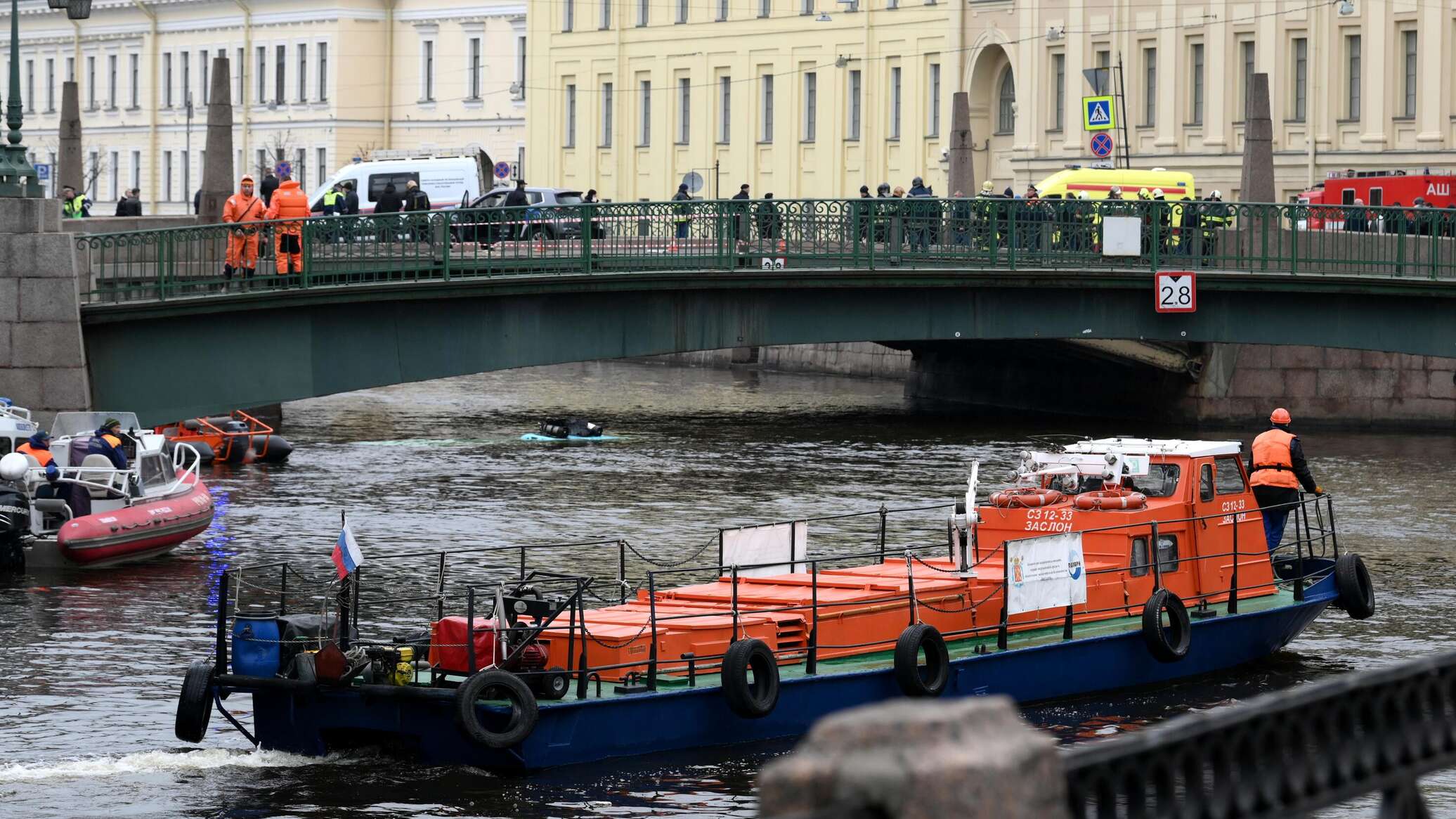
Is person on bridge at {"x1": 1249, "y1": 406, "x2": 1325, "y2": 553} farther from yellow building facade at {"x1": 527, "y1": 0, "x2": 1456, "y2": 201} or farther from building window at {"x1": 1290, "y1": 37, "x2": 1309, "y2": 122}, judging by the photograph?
building window at {"x1": 1290, "y1": 37, "x2": 1309, "y2": 122}

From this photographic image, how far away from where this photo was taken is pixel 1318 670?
22.6 metres

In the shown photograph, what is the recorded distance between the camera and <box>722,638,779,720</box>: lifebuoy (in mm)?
17844

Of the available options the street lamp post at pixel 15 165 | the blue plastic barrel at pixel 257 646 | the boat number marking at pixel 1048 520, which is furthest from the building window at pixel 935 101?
the blue plastic barrel at pixel 257 646

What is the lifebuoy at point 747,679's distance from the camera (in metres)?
17.8

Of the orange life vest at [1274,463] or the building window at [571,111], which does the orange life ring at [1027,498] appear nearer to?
the orange life vest at [1274,463]

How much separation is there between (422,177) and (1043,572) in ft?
138

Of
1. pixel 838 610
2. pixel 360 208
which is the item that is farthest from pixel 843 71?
pixel 838 610

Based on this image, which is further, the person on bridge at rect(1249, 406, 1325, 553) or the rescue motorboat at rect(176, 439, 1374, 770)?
the person on bridge at rect(1249, 406, 1325, 553)

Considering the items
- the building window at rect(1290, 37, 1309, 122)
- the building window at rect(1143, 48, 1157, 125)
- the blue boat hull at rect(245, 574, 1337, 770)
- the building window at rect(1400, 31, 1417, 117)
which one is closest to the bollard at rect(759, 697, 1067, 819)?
the blue boat hull at rect(245, 574, 1337, 770)

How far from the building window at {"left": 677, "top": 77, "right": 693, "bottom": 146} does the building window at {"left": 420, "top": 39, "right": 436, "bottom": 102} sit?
66.9 ft

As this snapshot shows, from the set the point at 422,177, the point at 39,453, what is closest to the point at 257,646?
the point at 39,453

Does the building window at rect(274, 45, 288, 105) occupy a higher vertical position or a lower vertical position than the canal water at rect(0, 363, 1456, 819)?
higher

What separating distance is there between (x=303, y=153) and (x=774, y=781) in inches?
4075

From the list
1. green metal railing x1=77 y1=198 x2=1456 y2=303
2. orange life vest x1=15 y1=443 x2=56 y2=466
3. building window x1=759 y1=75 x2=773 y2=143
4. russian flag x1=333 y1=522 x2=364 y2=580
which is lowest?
russian flag x1=333 y1=522 x2=364 y2=580
